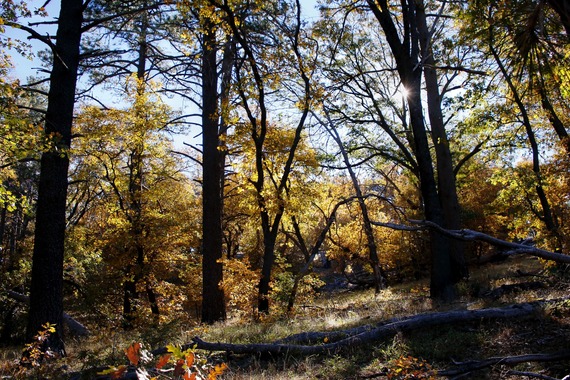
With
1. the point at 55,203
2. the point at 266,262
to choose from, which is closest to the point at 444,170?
the point at 266,262

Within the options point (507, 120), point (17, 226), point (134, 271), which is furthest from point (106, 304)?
point (17, 226)

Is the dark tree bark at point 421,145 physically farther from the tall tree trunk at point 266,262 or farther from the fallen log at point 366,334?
the tall tree trunk at point 266,262

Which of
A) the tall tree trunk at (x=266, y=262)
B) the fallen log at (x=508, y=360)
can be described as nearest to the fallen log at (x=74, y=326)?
the tall tree trunk at (x=266, y=262)

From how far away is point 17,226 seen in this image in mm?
A: 28672

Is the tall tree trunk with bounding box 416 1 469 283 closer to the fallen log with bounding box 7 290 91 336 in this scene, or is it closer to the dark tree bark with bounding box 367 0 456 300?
the dark tree bark with bounding box 367 0 456 300

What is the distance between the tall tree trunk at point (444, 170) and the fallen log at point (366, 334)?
23.1 ft

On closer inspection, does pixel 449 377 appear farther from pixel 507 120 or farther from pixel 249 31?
pixel 507 120

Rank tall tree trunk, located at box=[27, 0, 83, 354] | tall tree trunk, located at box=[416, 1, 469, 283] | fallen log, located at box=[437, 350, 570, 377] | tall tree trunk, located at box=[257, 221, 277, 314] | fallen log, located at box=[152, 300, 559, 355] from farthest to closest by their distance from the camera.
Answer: tall tree trunk, located at box=[416, 1, 469, 283] < tall tree trunk, located at box=[257, 221, 277, 314] < tall tree trunk, located at box=[27, 0, 83, 354] < fallen log, located at box=[152, 300, 559, 355] < fallen log, located at box=[437, 350, 570, 377]

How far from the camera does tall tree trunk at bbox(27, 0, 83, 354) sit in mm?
7168

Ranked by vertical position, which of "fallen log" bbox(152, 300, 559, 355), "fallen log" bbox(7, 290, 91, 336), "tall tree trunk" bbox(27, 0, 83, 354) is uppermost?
"tall tree trunk" bbox(27, 0, 83, 354)

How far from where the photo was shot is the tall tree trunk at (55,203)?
717 centimetres

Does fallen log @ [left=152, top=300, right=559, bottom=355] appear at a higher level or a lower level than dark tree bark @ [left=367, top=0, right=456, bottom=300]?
lower

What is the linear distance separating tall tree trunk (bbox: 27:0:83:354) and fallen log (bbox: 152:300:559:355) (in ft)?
11.4

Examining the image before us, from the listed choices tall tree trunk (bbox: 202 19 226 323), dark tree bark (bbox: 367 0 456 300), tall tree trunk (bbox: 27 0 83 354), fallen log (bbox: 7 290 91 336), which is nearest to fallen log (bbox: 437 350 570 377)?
dark tree bark (bbox: 367 0 456 300)
